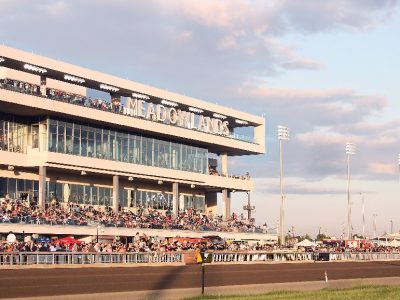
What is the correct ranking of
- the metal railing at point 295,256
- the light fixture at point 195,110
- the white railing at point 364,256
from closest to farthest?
the metal railing at point 295,256
the white railing at point 364,256
the light fixture at point 195,110

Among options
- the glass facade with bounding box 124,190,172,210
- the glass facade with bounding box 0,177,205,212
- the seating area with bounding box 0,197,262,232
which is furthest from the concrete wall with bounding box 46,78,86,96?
the glass facade with bounding box 124,190,172,210

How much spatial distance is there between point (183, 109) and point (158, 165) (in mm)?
8199

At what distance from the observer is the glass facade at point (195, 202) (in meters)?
90.8

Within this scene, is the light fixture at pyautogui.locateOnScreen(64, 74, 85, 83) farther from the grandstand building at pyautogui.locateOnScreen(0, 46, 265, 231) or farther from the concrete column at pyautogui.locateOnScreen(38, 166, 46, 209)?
the concrete column at pyautogui.locateOnScreen(38, 166, 46, 209)

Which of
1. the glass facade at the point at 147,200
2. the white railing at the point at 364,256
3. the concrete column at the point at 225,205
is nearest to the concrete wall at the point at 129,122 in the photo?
the concrete column at the point at 225,205

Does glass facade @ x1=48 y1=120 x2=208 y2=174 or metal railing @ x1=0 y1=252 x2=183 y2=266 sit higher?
glass facade @ x1=48 y1=120 x2=208 y2=174

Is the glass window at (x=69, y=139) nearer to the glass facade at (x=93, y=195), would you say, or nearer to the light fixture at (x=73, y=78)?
the glass facade at (x=93, y=195)

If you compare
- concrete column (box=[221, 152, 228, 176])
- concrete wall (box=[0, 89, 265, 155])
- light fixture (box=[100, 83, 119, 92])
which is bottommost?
concrete column (box=[221, 152, 228, 176])

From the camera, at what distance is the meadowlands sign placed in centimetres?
7806

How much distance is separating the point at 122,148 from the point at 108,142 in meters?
2.19

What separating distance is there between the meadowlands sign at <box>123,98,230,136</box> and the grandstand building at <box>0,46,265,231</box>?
0.12 metres

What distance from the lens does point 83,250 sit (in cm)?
5259

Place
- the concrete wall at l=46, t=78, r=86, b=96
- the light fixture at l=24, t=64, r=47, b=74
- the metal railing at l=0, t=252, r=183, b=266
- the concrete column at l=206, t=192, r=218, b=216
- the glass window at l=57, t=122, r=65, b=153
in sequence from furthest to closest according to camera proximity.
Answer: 1. the concrete column at l=206, t=192, r=218, b=216
2. the concrete wall at l=46, t=78, r=86, b=96
3. the glass window at l=57, t=122, r=65, b=153
4. the light fixture at l=24, t=64, r=47, b=74
5. the metal railing at l=0, t=252, r=183, b=266

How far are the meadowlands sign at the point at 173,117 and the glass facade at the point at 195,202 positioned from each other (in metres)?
8.23
